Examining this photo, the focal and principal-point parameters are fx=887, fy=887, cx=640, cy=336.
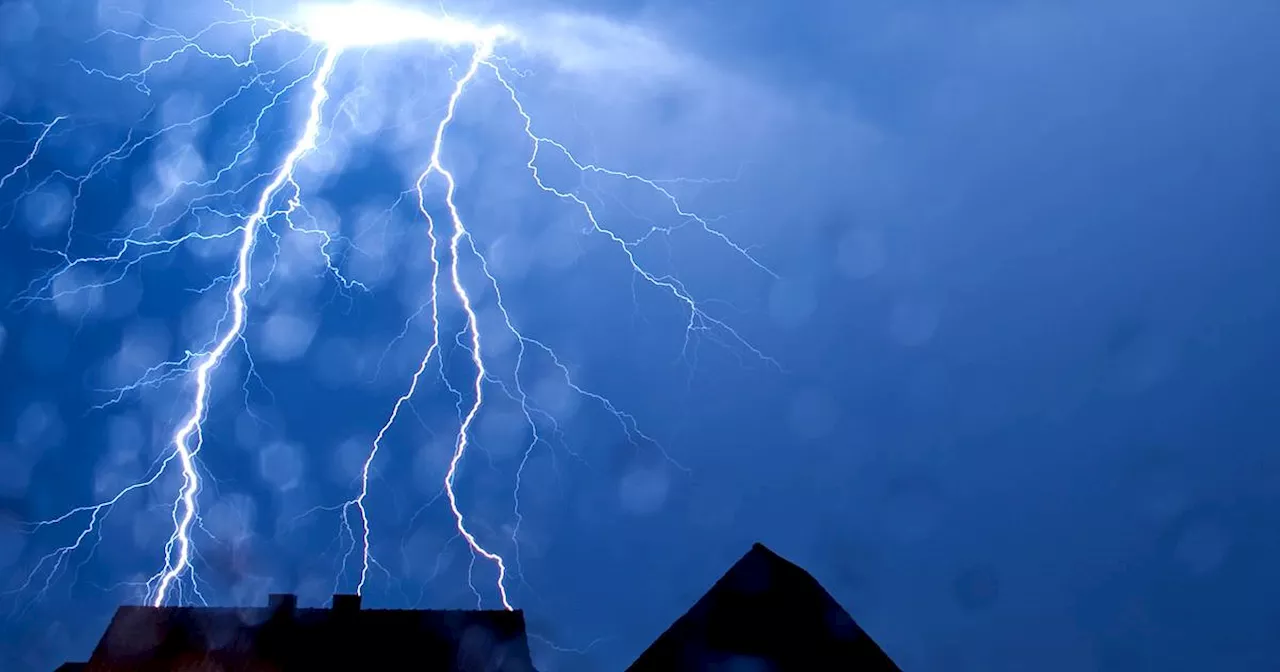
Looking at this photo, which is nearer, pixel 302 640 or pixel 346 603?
pixel 302 640

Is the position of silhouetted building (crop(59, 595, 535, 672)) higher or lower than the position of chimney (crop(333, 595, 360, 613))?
lower

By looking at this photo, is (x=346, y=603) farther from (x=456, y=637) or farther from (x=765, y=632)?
(x=765, y=632)

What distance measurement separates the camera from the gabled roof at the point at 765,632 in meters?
6.23

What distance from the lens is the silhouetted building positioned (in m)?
8.57

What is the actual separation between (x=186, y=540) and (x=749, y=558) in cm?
679

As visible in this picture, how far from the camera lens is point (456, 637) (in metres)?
9.47

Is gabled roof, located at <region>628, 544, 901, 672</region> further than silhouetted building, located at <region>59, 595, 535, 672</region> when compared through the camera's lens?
No

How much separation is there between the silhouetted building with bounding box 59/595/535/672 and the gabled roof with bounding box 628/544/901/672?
360cm

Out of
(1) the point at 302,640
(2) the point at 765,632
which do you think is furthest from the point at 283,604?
(2) the point at 765,632

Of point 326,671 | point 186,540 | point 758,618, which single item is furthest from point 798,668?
point 186,540

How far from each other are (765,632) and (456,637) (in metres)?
4.35

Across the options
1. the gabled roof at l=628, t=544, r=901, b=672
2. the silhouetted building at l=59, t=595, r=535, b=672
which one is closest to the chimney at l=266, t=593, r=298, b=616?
Answer: the silhouetted building at l=59, t=595, r=535, b=672

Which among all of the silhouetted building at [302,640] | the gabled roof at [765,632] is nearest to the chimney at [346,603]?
the silhouetted building at [302,640]

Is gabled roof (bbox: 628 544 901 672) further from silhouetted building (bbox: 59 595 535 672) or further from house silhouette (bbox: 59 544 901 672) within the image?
silhouetted building (bbox: 59 595 535 672)
